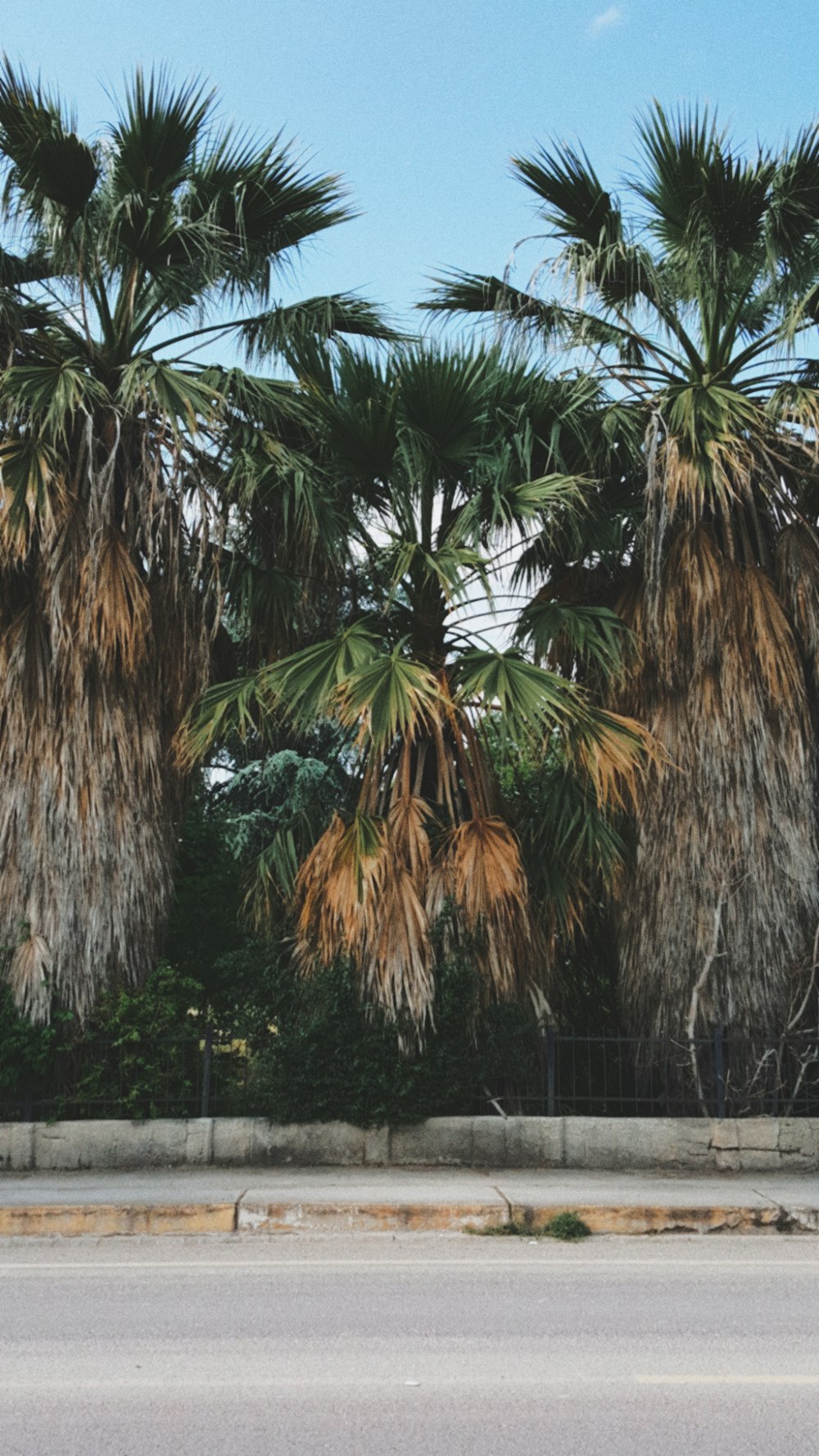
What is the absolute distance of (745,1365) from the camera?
210 inches

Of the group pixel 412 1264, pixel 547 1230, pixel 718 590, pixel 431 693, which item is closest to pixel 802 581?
pixel 718 590

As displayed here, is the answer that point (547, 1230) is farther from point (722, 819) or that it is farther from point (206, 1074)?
point (722, 819)

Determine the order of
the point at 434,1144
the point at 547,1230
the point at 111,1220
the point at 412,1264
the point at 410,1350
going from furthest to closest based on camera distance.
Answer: the point at 434,1144 → the point at 111,1220 → the point at 547,1230 → the point at 412,1264 → the point at 410,1350

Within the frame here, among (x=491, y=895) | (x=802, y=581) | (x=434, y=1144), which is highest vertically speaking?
(x=802, y=581)

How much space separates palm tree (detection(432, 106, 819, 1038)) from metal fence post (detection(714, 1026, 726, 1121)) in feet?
0.92

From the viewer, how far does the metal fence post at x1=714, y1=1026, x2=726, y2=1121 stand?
11047 millimetres

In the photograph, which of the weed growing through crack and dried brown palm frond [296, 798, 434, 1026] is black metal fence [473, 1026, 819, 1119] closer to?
dried brown palm frond [296, 798, 434, 1026]

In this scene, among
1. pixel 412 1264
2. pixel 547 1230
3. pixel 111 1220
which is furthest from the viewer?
pixel 111 1220

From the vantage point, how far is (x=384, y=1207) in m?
8.95

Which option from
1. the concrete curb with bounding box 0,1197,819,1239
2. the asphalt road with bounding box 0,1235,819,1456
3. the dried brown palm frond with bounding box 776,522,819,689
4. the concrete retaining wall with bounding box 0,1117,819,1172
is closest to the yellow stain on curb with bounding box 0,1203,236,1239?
the concrete curb with bounding box 0,1197,819,1239

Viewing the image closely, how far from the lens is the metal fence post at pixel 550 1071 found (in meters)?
11.2

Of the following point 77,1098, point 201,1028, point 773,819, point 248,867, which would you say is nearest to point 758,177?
point 773,819

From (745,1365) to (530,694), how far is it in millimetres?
5701

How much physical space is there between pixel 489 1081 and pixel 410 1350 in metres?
5.76
